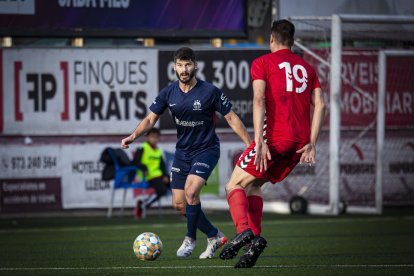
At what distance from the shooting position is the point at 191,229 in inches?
413

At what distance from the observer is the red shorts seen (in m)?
8.61

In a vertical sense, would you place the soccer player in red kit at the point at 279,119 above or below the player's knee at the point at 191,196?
above

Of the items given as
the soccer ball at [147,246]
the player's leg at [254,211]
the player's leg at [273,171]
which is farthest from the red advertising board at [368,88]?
the player's leg at [273,171]

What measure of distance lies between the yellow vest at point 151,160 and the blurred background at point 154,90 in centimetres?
117

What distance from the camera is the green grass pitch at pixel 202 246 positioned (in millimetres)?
9336

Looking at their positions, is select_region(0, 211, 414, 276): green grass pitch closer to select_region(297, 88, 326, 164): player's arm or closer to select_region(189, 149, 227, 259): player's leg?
select_region(189, 149, 227, 259): player's leg

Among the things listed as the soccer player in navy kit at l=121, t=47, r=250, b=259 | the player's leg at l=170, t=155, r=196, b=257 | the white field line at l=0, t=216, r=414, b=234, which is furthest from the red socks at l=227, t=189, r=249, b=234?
the white field line at l=0, t=216, r=414, b=234

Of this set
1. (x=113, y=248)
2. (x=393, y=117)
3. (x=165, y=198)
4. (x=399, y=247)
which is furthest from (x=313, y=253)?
(x=393, y=117)

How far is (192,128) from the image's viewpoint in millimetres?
10438

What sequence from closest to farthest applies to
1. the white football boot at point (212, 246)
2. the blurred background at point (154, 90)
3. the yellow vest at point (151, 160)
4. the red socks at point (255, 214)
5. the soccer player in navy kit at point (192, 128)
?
the red socks at point (255, 214) < the soccer player in navy kit at point (192, 128) < the white football boot at point (212, 246) < the yellow vest at point (151, 160) < the blurred background at point (154, 90)

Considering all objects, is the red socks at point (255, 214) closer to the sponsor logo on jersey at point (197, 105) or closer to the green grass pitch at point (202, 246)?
the green grass pitch at point (202, 246)

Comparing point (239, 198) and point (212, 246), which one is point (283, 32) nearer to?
point (239, 198)

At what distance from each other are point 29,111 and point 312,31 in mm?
5675

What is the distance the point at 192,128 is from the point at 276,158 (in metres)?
1.92
